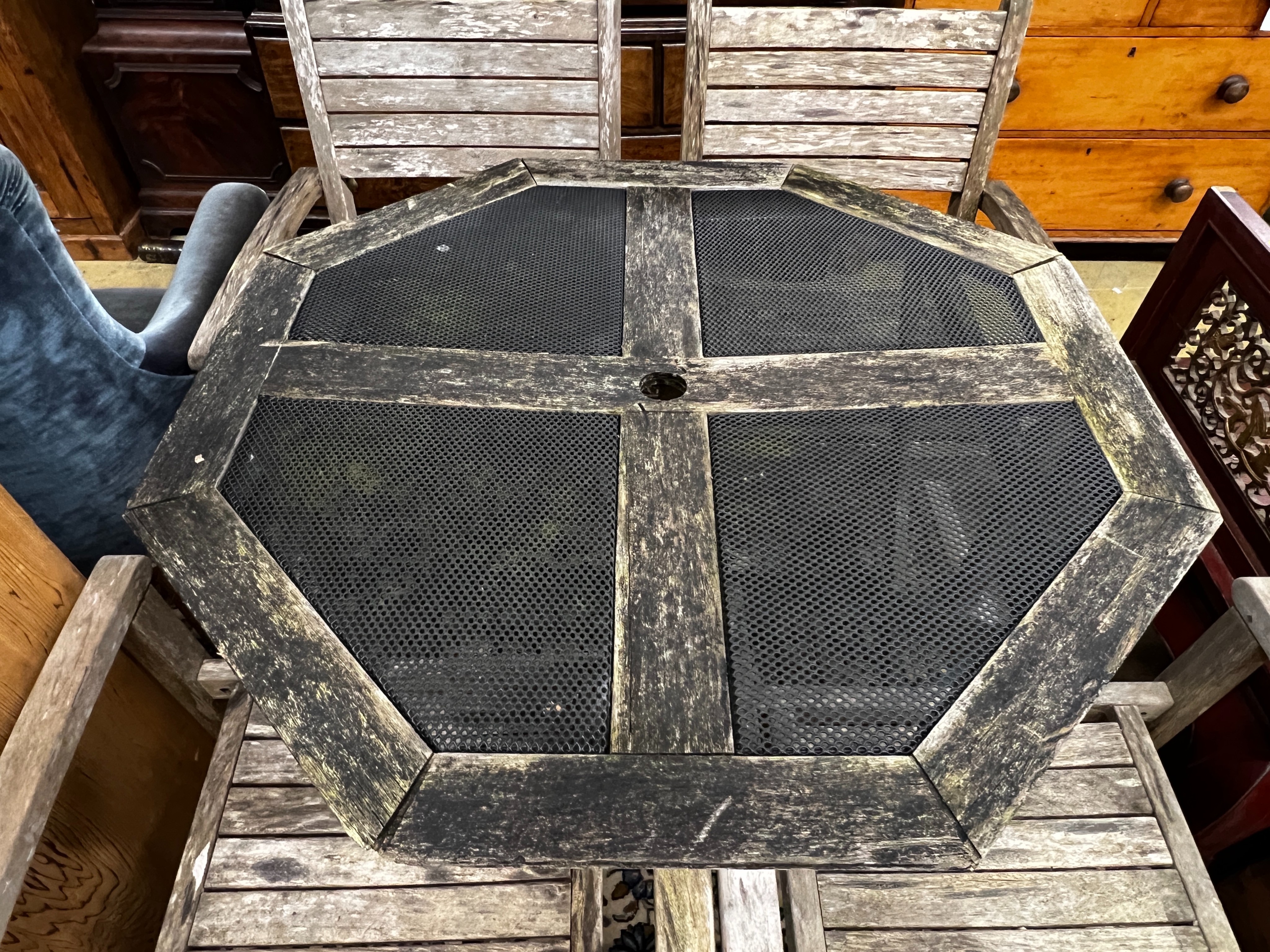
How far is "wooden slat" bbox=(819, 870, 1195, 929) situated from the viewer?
115cm

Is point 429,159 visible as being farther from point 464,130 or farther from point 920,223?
point 920,223

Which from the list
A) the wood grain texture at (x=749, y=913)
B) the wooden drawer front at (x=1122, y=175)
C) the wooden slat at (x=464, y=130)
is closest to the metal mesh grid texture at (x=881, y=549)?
the wood grain texture at (x=749, y=913)

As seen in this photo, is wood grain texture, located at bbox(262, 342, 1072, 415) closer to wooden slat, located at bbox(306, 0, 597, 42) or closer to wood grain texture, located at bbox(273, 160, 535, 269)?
wood grain texture, located at bbox(273, 160, 535, 269)

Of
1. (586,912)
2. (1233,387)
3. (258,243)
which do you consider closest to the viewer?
(586,912)

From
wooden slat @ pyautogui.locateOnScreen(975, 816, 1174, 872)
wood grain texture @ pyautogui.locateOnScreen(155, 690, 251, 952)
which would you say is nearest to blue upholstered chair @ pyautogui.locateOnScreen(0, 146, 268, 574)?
wood grain texture @ pyautogui.locateOnScreen(155, 690, 251, 952)

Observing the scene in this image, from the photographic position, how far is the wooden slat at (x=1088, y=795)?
1.25 m

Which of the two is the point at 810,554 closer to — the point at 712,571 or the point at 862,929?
the point at 712,571

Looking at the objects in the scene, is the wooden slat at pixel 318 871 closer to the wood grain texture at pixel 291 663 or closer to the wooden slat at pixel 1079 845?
the wood grain texture at pixel 291 663

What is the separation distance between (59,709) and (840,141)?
1890 mm

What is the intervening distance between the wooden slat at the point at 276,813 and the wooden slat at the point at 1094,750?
43.6 inches

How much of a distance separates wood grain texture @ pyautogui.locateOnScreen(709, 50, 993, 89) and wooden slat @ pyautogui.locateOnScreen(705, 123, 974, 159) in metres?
0.10

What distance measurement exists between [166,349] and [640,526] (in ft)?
3.40

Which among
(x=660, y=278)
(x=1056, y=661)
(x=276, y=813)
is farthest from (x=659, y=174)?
(x=276, y=813)

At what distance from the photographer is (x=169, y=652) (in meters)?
1.28
